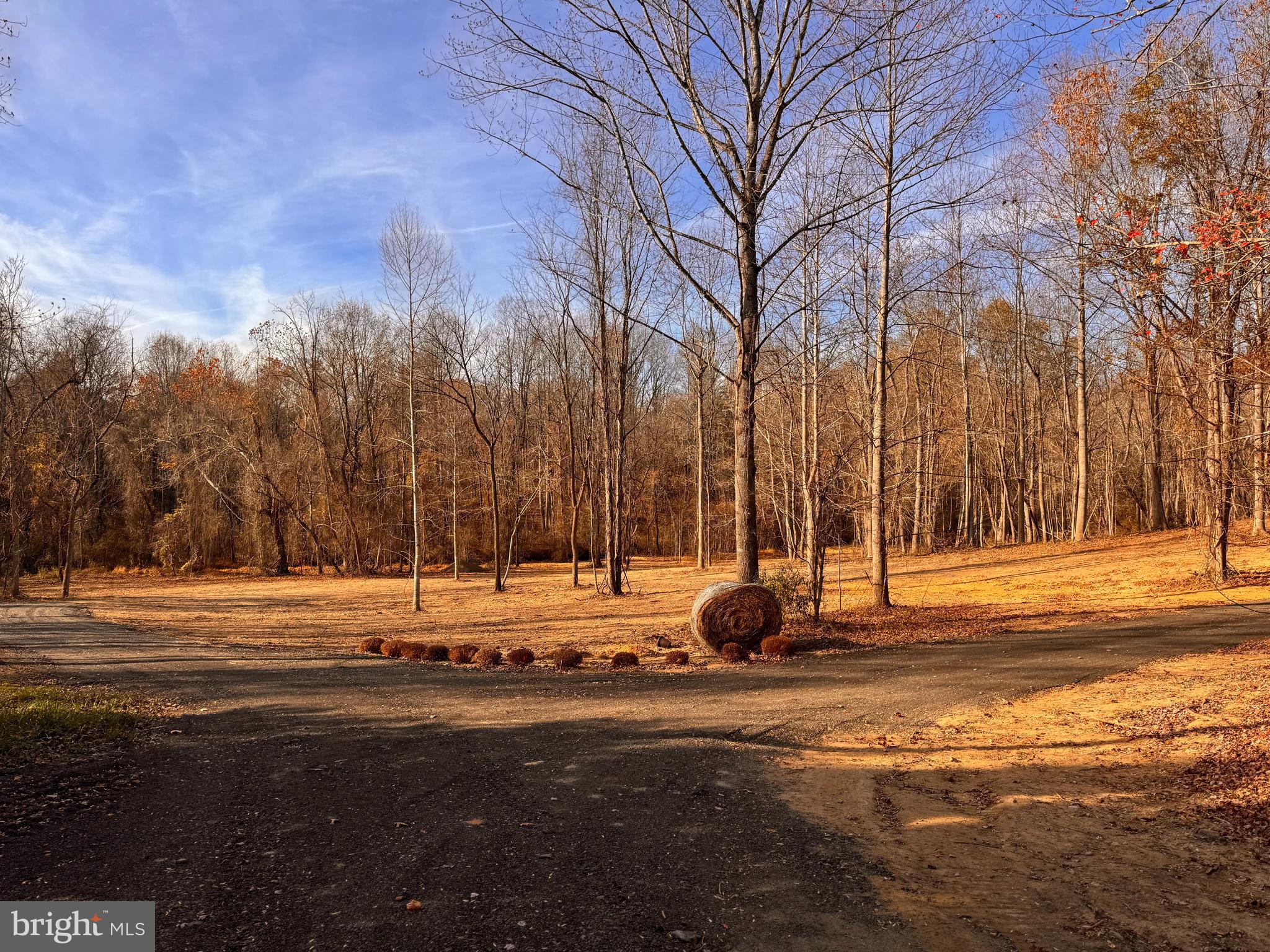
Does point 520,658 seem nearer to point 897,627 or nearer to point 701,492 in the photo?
point 897,627

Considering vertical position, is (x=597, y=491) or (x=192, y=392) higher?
(x=192, y=392)

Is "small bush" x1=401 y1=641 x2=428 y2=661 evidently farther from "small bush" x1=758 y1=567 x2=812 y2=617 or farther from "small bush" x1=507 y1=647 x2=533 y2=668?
"small bush" x1=758 y1=567 x2=812 y2=617

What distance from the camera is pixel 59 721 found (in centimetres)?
651

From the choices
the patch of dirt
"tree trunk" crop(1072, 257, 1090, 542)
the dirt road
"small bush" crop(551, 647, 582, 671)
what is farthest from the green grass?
"tree trunk" crop(1072, 257, 1090, 542)

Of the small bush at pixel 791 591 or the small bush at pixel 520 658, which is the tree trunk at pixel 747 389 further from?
the small bush at pixel 520 658

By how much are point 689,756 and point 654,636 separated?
282 inches

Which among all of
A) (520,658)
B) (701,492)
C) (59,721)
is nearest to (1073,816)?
(520,658)

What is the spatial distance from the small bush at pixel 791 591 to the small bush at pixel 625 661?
304cm

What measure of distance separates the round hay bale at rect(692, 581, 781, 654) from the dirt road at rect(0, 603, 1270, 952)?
1667 mm

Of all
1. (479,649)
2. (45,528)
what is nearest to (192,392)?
(45,528)

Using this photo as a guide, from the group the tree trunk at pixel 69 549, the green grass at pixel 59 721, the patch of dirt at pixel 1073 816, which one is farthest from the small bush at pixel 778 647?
the tree trunk at pixel 69 549

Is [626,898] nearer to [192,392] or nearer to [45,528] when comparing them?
[45,528]

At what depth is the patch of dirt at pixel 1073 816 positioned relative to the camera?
3.53m

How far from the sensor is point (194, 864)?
397cm
